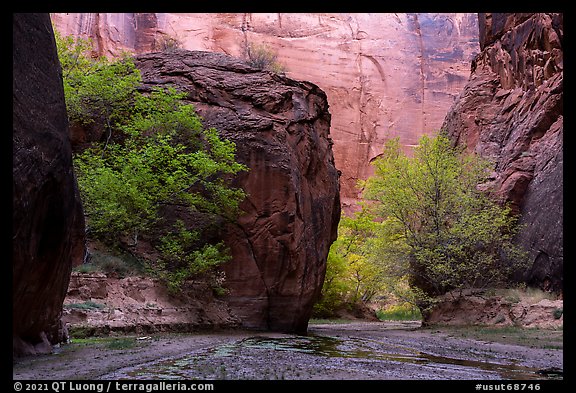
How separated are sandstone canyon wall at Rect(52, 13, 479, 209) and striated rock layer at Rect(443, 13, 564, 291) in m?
27.5

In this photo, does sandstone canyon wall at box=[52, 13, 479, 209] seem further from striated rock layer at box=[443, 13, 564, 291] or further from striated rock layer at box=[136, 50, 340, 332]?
striated rock layer at box=[136, 50, 340, 332]

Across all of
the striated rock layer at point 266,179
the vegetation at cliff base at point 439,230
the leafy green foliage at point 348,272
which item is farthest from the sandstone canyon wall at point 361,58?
the striated rock layer at point 266,179

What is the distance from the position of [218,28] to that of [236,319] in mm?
51290

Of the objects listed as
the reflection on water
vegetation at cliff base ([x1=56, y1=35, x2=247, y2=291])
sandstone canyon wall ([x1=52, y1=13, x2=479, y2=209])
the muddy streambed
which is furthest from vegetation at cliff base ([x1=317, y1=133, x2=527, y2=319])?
sandstone canyon wall ([x1=52, y1=13, x2=479, y2=209])

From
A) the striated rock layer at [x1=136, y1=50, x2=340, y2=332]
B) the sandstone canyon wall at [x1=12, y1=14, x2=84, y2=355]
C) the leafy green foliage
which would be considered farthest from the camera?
the leafy green foliage

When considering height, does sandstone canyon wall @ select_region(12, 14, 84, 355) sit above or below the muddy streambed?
above

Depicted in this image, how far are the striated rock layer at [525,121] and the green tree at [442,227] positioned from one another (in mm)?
1174

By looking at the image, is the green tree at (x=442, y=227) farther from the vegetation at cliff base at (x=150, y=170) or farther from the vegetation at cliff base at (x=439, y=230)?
the vegetation at cliff base at (x=150, y=170)

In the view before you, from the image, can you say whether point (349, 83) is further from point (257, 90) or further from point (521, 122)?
point (257, 90)

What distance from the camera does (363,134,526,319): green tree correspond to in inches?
984

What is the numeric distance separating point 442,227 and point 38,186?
73.3ft

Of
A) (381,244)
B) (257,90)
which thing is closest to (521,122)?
(381,244)

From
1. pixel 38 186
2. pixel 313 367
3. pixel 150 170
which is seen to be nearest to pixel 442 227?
pixel 150 170

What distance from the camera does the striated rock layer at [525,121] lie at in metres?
23.7
